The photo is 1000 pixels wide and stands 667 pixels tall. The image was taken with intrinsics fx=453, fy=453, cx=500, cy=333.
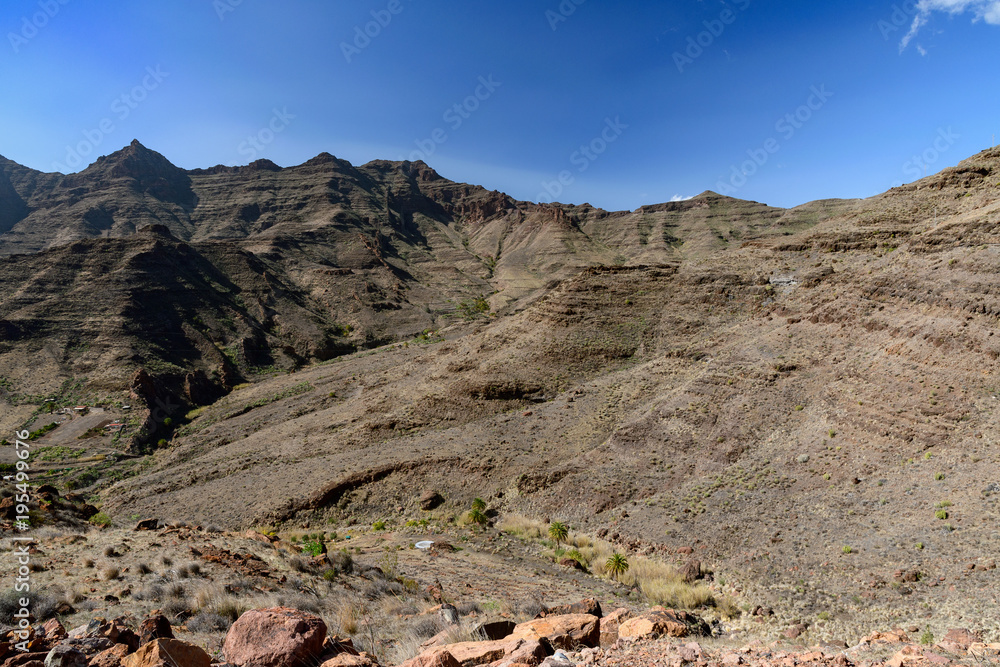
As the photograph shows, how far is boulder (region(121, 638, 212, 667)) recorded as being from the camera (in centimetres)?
455

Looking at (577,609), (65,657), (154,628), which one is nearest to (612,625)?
(577,609)

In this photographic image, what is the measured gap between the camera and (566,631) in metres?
7.01

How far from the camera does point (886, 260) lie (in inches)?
898

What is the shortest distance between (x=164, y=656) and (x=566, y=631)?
5.22 metres

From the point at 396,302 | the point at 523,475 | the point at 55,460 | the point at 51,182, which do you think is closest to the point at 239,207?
the point at 51,182

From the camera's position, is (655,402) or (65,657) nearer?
(65,657)

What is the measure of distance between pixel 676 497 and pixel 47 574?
17.8 meters

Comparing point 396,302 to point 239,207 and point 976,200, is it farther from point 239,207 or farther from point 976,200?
point 239,207

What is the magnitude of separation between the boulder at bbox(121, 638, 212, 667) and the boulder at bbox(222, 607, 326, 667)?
0.66 m

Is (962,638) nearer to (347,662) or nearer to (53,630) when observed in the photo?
(347,662)

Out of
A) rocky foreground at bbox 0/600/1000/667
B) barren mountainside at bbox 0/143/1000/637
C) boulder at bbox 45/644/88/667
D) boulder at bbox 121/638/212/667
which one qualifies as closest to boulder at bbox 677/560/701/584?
barren mountainside at bbox 0/143/1000/637

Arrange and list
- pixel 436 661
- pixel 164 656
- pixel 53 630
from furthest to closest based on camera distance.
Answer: pixel 53 630
pixel 436 661
pixel 164 656

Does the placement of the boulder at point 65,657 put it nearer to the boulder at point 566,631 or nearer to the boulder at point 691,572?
the boulder at point 566,631

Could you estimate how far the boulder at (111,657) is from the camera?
465 cm
